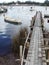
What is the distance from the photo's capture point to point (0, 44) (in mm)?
43656

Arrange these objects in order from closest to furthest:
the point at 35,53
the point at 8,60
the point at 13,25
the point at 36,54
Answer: the point at 36,54 → the point at 35,53 → the point at 8,60 → the point at 13,25

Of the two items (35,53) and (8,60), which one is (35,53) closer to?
(35,53)

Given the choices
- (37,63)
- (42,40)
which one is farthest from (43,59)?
(42,40)

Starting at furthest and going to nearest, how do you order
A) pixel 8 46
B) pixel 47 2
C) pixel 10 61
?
pixel 47 2, pixel 8 46, pixel 10 61

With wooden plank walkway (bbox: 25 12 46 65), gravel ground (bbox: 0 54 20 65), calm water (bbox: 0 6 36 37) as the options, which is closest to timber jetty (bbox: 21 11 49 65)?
wooden plank walkway (bbox: 25 12 46 65)

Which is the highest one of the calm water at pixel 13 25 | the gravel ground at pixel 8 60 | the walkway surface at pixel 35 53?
the walkway surface at pixel 35 53

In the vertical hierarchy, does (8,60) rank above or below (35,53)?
below

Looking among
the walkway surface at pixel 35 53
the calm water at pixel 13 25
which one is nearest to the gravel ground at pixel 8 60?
the walkway surface at pixel 35 53

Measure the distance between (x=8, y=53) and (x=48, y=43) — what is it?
9.04m

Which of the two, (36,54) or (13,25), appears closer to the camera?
(36,54)

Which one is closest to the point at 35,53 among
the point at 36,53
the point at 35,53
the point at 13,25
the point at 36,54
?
the point at 35,53

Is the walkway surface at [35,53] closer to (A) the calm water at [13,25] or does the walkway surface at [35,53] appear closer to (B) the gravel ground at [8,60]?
(B) the gravel ground at [8,60]

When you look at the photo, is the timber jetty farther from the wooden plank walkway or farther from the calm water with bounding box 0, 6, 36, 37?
the calm water with bounding box 0, 6, 36, 37

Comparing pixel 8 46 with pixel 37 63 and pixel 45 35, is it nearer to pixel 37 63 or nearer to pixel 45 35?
pixel 45 35
